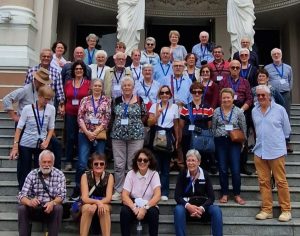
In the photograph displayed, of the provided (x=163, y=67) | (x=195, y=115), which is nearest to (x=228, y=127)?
(x=195, y=115)

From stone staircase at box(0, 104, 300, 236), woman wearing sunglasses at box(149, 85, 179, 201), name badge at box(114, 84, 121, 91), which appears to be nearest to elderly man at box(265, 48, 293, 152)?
stone staircase at box(0, 104, 300, 236)

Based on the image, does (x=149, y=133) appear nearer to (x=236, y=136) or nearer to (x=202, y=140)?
(x=202, y=140)

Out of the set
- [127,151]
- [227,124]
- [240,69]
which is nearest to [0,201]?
[127,151]

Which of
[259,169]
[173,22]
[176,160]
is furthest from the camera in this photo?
[173,22]

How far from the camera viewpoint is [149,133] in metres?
5.93

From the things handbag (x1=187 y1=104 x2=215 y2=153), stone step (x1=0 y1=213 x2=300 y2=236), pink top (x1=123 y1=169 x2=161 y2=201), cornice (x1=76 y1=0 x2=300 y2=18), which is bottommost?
stone step (x1=0 y1=213 x2=300 y2=236)

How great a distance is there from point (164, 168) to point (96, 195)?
106cm

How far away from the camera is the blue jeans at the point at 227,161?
5527 mm

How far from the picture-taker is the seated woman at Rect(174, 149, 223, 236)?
4828 mm

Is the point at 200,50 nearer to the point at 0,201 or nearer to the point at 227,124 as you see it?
the point at 227,124

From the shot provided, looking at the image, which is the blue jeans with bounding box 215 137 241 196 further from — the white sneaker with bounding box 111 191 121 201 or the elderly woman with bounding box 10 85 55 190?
the elderly woman with bounding box 10 85 55 190

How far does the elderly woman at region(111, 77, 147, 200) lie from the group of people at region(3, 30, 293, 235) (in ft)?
0.04

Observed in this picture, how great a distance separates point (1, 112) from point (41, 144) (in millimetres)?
3224

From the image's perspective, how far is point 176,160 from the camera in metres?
6.21
